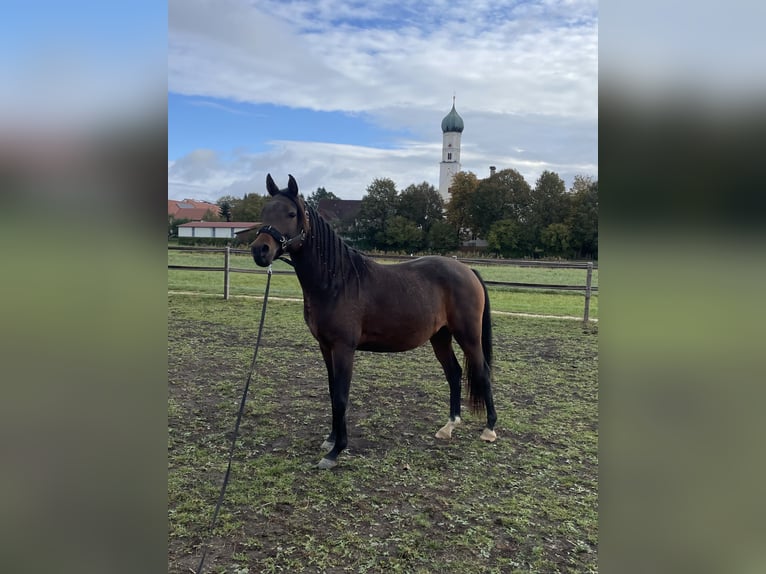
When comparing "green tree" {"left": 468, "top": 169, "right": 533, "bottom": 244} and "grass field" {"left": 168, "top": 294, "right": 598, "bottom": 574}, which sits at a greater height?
"green tree" {"left": 468, "top": 169, "right": 533, "bottom": 244}

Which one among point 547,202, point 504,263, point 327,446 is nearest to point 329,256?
point 327,446

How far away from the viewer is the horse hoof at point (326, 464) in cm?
340

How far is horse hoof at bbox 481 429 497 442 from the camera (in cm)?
398

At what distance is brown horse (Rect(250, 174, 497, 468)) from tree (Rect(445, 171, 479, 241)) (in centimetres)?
2563

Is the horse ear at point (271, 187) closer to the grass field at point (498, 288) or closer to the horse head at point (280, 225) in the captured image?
the horse head at point (280, 225)

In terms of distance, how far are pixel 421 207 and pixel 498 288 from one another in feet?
59.8

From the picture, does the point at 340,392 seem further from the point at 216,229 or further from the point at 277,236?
the point at 216,229

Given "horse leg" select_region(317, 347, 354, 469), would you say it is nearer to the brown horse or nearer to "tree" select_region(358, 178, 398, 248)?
the brown horse

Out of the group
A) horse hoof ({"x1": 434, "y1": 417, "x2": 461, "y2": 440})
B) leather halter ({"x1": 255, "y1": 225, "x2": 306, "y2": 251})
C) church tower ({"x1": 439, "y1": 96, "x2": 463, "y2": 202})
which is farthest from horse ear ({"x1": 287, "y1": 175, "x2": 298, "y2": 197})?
church tower ({"x1": 439, "y1": 96, "x2": 463, "y2": 202})

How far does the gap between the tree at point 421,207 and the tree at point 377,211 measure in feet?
2.15

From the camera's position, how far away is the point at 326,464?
3.41 meters
